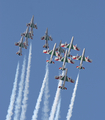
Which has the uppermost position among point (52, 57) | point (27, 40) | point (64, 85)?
point (27, 40)

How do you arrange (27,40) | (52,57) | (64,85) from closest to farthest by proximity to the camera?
(64,85)
(52,57)
(27,40)

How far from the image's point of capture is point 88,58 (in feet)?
492

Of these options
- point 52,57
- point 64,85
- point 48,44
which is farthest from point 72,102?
point 48,44

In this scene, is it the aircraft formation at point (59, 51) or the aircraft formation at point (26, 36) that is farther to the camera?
the aircraft formation at point (26, 36)

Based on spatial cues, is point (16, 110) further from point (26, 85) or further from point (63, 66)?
point (63, 66)

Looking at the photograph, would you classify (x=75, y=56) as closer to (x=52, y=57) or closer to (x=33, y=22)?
(x=52, y=57)

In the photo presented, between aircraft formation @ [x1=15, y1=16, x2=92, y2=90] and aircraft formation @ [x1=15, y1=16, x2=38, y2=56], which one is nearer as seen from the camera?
aircraft formation @ [x1=15, y1=16, x2=92, y2=90]

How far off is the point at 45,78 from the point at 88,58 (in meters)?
17.8

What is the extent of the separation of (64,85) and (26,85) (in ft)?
65.1

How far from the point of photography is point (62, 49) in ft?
525

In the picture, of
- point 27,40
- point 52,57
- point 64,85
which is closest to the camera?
point 64,85

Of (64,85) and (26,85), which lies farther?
(26,85)

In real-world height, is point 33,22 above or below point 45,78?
above

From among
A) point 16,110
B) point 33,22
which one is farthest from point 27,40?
point 16,110
